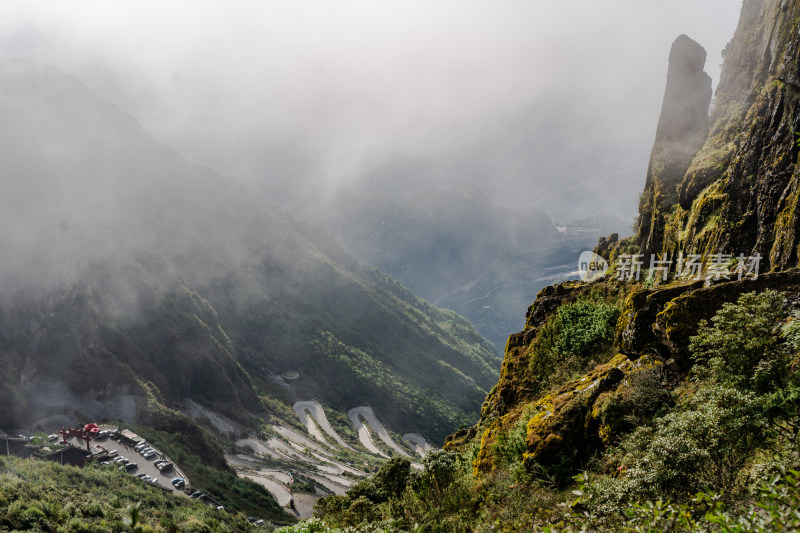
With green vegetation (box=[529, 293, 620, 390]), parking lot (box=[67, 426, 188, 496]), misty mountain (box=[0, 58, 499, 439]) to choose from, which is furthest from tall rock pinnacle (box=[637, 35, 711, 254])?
misty mountain (box=[0, 58, 499, 439])

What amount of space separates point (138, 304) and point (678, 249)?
132 meters

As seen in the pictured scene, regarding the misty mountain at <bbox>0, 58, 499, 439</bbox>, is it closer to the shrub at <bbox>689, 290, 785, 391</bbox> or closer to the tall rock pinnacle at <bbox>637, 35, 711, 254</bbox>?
the tall rock pinnacle at <bbox>637, 35, 711, 254</bbox>

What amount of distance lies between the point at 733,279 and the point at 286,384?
151 meters

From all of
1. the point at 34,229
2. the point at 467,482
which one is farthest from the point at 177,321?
the point at 467,482

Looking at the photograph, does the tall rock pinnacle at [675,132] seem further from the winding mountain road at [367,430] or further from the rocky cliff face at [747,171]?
the winding mountain road at [367,430]

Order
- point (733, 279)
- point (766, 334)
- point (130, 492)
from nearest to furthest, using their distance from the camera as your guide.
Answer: point (766, 334), point (733, 279), point (130, 492)

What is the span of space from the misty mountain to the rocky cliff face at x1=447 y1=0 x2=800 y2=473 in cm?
9882

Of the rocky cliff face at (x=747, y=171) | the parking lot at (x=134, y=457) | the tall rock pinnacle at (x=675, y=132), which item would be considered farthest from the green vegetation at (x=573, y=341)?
the parking lot at (x=134, y=457)

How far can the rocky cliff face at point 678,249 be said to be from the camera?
1622 centimetres

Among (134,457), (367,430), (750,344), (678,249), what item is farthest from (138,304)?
(750,344)

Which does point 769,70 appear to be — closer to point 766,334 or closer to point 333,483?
point 766,334

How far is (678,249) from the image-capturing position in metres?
25.6

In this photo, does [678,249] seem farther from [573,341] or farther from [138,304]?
[138,304]

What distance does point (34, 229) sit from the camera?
379ft
